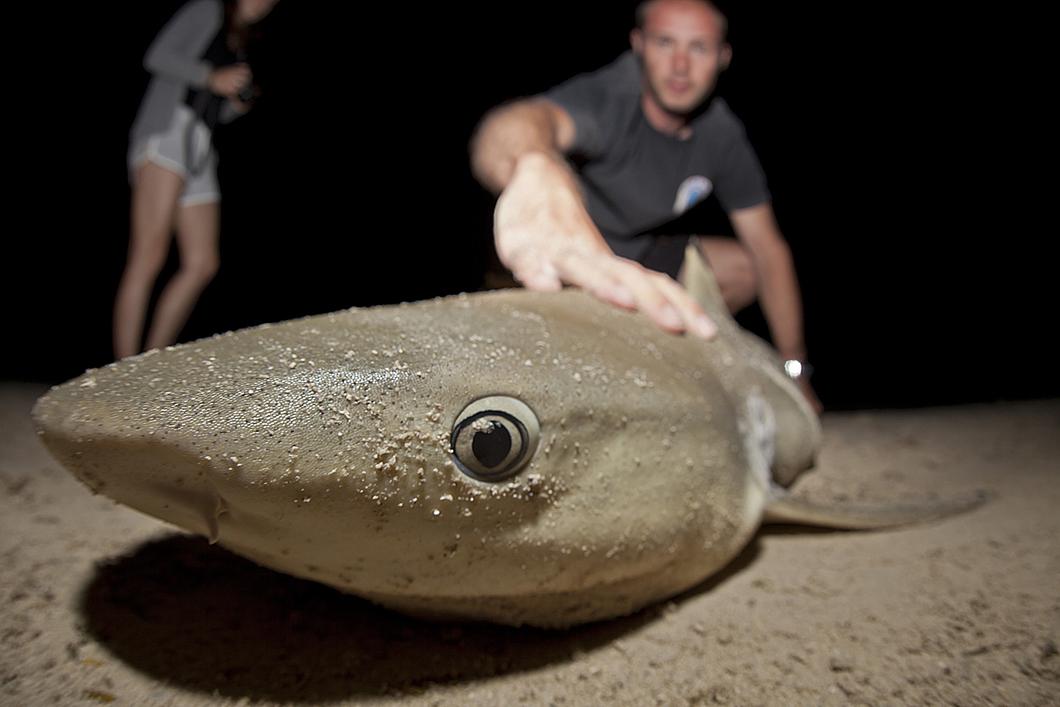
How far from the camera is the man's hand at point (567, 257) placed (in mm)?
1911

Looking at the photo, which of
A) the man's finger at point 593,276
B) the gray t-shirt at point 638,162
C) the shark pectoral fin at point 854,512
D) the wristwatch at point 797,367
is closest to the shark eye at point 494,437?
the man's finger at point 593,276

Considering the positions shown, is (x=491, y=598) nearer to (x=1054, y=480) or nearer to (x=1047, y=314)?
(x=1054, y=480)

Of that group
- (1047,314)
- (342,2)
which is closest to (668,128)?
(342,2)

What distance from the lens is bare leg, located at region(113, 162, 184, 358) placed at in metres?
3.57

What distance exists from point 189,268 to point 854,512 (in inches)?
140

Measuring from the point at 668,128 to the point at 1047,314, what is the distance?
21.4 ft

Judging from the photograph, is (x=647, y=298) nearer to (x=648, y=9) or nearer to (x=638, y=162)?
(x=638, y=162)

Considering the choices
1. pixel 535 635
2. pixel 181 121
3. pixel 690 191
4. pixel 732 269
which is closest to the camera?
pixel 535 635

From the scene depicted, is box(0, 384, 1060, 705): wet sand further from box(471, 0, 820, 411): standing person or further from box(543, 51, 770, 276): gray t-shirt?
box(543, 51, 770, 276): gray t-shirt

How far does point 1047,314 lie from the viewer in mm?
7527

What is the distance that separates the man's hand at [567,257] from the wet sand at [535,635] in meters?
0.74

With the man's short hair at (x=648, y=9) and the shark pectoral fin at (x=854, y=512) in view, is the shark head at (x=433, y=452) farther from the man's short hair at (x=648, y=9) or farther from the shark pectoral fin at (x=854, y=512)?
the man's short hair at (x=648, y=9)

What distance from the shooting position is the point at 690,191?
3.36 metres

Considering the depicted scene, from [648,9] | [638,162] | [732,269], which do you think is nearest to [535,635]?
[638,162]
